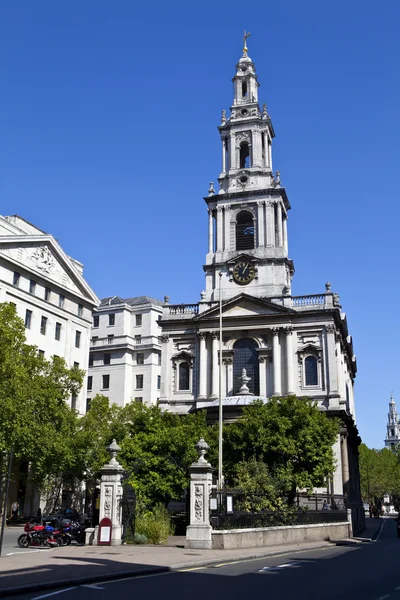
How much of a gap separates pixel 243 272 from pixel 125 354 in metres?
23.3

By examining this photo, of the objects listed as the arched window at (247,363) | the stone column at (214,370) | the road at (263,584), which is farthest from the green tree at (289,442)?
the road at (263,584)

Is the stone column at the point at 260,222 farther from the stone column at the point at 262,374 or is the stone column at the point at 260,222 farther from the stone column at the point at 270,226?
the stone column at the point at 262,374

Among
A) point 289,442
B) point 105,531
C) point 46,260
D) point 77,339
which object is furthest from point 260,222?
point 105,531

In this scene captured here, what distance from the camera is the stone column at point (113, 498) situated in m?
26.0

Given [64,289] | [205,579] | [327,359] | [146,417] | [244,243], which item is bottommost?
[205,579]

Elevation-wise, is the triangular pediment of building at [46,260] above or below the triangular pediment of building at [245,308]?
above

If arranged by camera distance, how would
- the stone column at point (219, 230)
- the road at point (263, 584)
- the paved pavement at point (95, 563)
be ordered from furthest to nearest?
the stone column at point (219, 230) → the paved pavement at point (95, 563) → the road at point (263, 584)

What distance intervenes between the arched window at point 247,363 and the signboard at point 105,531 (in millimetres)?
29745

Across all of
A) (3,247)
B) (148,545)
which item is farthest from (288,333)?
(148,545)

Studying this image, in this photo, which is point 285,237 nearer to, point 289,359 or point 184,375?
point 289,359

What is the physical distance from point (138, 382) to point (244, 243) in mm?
24138

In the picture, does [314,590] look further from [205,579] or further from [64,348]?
[64,348]

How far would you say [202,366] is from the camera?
55.5 m

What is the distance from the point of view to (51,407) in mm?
42750
